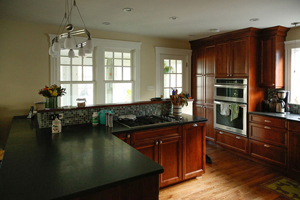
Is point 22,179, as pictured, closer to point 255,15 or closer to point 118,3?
point 118,3

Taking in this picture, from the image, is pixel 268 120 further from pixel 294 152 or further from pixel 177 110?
pixel 177 110

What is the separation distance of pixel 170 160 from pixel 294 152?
202cm

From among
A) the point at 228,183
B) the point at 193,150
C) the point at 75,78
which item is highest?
the point at 75,78

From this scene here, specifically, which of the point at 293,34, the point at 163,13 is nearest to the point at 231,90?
the point at 293,34

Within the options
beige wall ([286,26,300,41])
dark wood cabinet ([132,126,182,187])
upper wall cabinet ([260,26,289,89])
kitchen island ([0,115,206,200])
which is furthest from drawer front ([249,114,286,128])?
kitchen island ([0,115,206,200])

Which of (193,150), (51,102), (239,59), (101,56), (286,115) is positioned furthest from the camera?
(101,56)

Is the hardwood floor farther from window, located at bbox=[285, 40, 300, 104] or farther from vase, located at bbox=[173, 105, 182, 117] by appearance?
window, located at bbox=[285, 40, 300, 104]

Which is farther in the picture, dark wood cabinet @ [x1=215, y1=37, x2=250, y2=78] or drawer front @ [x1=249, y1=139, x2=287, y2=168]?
dark wood cabinet @ [x1=215, y1=37, x2=250, y2=78]

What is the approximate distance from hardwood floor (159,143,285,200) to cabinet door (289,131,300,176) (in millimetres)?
229

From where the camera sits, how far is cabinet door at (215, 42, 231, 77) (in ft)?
14.9

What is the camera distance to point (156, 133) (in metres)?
2.80

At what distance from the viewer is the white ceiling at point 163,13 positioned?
2.77 metres

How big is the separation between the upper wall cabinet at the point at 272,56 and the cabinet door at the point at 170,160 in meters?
2.30

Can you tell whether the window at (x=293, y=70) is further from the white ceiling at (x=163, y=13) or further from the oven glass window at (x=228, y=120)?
the oven glass window at (x=228, y=120)
